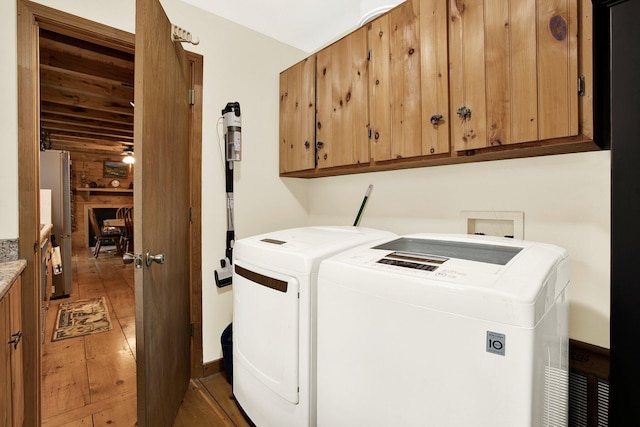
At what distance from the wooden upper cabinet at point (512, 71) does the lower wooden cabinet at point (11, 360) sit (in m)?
1.92

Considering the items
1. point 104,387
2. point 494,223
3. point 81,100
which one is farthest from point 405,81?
point 81,100

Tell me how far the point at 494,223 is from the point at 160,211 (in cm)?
161

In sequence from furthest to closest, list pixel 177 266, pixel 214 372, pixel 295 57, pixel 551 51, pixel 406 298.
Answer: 1. pixel 295 57
2. pixel 214 372
3. pixel 177 266
4. pixel 551 51
5. pixel 406 298

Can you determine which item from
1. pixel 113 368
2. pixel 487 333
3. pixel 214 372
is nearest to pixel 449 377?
pixel 487 333

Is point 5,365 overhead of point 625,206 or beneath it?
beneath

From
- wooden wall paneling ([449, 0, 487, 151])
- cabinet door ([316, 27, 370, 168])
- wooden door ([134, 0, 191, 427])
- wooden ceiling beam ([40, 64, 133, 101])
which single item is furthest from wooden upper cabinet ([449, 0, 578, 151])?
wooden ceiling beam ([40, 64, 133, 101])

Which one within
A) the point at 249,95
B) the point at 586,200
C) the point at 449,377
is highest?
the point at 249,95

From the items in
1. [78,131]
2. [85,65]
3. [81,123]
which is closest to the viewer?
[85,65]

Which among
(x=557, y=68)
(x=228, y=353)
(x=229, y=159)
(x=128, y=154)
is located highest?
(x=128, y=154)

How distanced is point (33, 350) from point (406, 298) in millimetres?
1743

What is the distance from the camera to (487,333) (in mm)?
725

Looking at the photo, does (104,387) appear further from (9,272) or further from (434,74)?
(434,74)

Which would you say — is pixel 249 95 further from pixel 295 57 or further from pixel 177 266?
pixel 177 266

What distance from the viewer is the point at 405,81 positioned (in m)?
1.52
